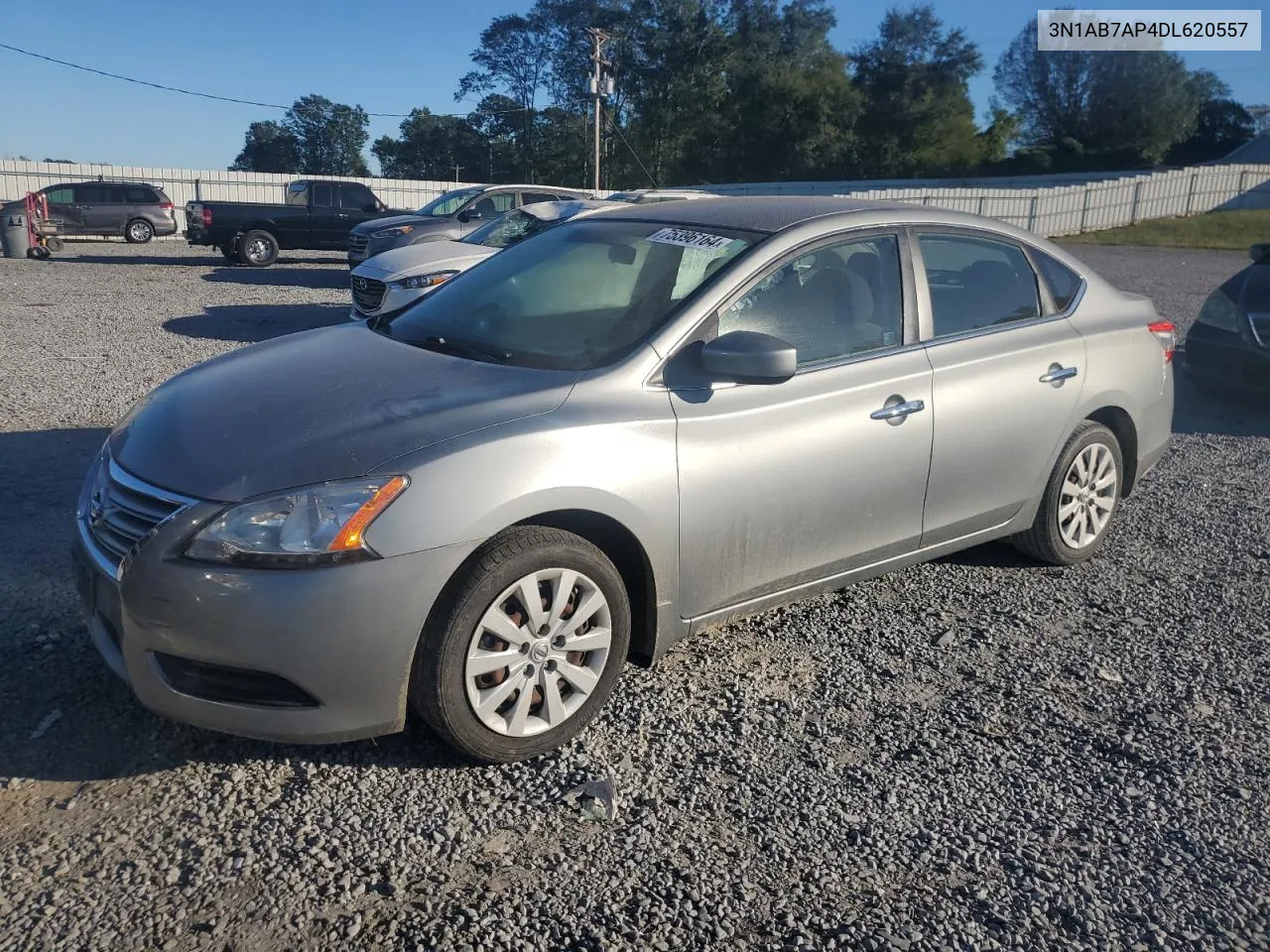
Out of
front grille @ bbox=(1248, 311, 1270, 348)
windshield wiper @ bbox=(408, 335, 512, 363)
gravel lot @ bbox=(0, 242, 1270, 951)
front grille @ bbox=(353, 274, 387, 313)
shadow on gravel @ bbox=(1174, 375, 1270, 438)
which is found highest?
windshield wiper @ bbox=(408, 335, 512, 363)

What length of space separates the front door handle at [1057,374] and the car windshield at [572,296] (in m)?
1.61

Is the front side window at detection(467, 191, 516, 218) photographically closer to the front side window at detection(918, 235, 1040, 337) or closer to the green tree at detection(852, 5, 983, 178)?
the front side window at detection(918, 235, 1040, 337)

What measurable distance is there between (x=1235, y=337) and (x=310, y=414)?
8.04 m

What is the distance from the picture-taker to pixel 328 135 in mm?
76562

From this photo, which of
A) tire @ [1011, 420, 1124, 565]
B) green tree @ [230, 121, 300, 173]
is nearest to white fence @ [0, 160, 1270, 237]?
tire @ [1011, 420, 1124, 565]

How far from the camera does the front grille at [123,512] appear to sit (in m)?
3.00

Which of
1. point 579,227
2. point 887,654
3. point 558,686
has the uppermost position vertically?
point 579,227

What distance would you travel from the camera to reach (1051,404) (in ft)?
15.4

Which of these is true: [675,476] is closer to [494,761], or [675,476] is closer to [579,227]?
[494,761]

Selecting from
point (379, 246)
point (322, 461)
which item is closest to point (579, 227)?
point (322, 461)

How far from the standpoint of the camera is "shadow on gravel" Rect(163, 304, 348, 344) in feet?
37.3

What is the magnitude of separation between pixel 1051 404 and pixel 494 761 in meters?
2.98

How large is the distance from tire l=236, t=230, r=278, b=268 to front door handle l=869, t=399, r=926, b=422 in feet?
61.7

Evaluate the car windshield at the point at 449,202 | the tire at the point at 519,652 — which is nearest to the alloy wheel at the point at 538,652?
the tire at the point at 519,652
